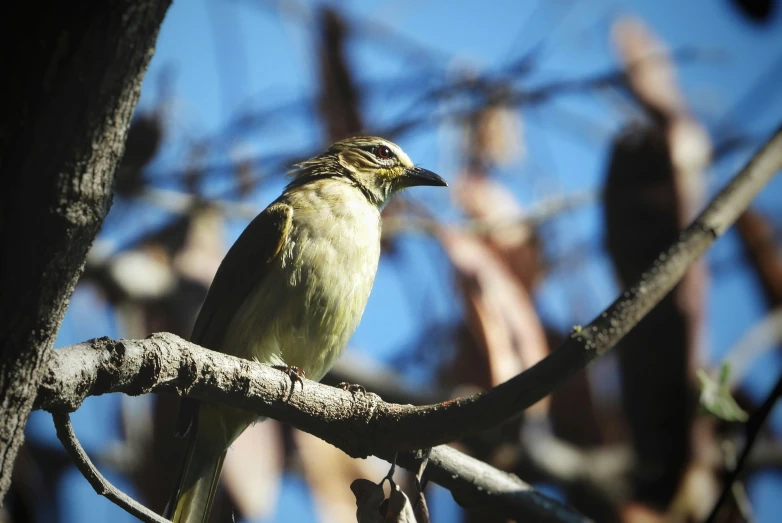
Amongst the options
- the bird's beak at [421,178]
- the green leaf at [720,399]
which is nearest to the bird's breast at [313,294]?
the bird's beak at [421,178]

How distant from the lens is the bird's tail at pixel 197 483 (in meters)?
3.79

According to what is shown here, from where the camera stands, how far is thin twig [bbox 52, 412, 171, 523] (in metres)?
2.20

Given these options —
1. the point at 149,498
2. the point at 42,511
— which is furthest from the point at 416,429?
the point at 42,511

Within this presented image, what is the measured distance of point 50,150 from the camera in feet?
5.41

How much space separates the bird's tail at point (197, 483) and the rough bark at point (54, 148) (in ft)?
6.60

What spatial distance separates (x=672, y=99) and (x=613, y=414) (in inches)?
126

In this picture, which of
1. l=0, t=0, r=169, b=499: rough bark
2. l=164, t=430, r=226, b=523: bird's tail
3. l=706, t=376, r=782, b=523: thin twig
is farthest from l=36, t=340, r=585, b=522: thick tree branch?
l=164, t=430, r=226, b=523: bird's tail

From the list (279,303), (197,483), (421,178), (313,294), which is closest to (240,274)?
(279,303)

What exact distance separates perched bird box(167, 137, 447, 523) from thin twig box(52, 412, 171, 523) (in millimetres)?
1487

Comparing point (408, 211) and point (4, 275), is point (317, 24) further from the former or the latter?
point (4, 275)

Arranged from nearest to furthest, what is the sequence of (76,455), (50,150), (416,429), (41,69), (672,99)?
(41,69) < (50,150) < (76,455) < (416,429) < (672,99)

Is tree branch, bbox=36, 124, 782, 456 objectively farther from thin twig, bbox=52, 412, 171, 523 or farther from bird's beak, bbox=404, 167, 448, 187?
bird's beak, bbox=404, 167, 448, 187

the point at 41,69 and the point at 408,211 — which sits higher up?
the point at 408,211

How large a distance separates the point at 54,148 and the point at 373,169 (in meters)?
3.54
